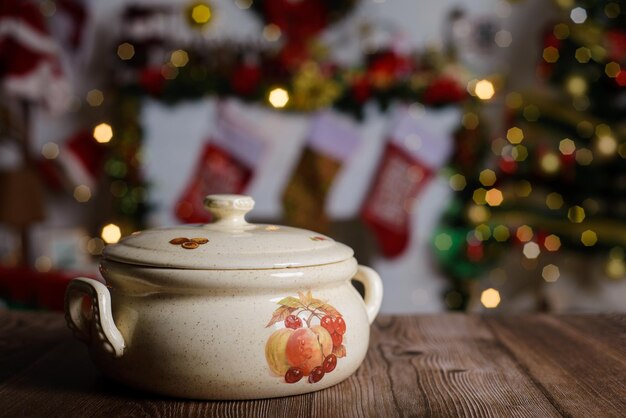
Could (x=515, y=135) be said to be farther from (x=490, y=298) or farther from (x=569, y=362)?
(x=569, y=362)

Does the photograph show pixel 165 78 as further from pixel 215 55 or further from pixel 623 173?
pixel 623 173

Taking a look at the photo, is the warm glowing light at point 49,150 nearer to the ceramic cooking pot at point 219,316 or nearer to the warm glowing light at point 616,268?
the warm glowing light at point 616,268

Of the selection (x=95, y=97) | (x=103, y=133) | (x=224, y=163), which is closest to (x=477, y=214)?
(x=224, y=163)

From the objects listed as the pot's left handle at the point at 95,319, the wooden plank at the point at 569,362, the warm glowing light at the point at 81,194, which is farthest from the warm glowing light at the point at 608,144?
A: the pot's left handle at the point at 95,319

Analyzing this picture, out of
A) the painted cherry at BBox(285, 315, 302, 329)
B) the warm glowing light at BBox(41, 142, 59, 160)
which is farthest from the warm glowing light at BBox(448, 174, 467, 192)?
the painted cherry at BBox(285, 315, 302, 329)

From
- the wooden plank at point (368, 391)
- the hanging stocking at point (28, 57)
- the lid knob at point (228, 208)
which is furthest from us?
the hanging stocking at point (28, 57)

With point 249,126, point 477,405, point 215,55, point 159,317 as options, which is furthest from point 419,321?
point 215,55
